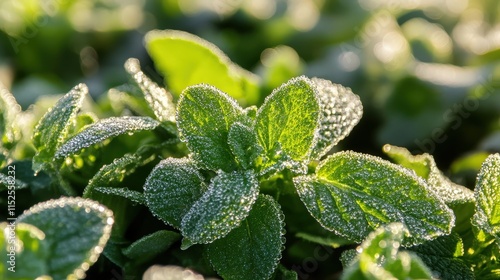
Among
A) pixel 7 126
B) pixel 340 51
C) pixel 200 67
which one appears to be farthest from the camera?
pixel 340 51

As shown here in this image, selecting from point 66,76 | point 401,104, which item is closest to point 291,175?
point 401,104

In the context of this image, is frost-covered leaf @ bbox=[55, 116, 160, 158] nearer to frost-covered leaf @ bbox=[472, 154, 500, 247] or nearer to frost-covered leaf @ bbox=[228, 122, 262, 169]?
frost-covered leaf @ bbox=[228, 122, 262, 169]

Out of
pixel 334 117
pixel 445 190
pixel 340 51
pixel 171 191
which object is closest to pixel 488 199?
pixel 445 190

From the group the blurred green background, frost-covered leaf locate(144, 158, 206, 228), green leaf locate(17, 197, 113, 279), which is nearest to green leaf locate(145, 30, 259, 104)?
Result: the blurred green background

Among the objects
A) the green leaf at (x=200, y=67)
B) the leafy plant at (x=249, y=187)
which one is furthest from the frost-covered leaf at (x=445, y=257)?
the green leaf at (x=200, y=67)

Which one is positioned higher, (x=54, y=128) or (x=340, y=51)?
(x=54, y=128)

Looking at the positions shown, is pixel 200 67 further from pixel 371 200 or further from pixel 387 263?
pixel 387 263

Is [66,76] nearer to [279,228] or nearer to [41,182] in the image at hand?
[41,182]
